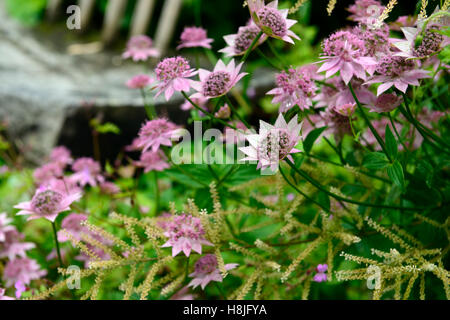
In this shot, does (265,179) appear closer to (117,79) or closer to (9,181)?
(9,181)

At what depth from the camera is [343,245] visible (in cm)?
87

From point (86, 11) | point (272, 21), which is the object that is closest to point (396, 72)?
point (272, 21)

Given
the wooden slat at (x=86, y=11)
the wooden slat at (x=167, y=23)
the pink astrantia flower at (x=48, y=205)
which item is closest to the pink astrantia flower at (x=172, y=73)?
the pink astrantia flower at (x=48, y=205)

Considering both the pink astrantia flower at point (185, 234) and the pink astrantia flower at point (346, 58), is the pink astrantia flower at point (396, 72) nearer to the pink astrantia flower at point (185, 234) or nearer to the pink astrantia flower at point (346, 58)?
the pink astrantia flower at point (346, 58)

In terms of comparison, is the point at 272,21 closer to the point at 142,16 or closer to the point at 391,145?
the point at 391,145

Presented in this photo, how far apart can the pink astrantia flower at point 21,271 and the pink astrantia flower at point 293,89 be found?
0.67 meters

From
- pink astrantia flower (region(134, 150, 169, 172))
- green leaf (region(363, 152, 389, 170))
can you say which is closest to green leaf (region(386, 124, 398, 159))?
green leaf (region(363, 152, 389, 170))

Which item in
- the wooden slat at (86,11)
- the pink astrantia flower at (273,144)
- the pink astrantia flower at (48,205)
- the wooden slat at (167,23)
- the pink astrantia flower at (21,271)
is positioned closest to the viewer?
the pink astrantia flower at (273,144)

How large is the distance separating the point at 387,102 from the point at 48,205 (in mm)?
606

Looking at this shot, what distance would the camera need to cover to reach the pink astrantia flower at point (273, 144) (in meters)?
0.63

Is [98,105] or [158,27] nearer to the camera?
[98,105]

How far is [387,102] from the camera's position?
74cm

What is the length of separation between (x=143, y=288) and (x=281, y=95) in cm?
38
